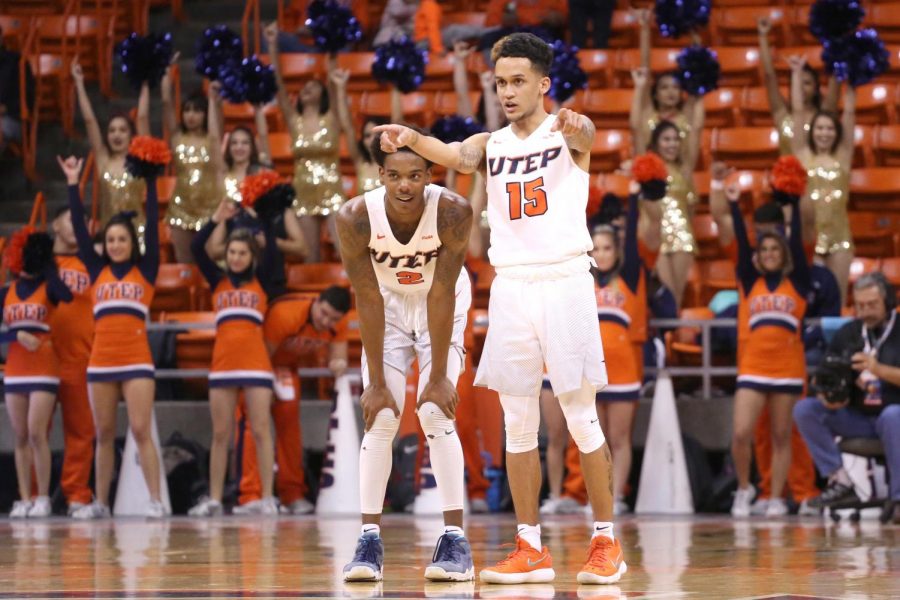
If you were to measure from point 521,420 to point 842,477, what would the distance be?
4.28m

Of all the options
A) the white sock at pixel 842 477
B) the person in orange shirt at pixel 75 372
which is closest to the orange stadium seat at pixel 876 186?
the white sock at pixel 842 477

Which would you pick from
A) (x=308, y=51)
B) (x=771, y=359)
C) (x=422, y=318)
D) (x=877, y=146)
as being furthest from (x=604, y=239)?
(x=308, y=51)

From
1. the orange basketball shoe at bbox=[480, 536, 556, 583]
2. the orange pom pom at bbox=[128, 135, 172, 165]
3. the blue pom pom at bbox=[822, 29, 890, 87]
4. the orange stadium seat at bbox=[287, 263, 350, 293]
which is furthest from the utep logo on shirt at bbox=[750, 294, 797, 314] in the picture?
the orange basketball shoe at bbox=[480, 536, 556, 583]

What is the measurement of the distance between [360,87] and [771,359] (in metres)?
5.81

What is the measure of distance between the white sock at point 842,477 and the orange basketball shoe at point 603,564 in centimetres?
411

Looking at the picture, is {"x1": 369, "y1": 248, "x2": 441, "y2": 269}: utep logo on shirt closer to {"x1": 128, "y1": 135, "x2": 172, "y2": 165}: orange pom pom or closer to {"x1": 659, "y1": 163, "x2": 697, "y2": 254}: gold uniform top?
{"x1": 128, "y1": 135, "x2": 172, "y2": 165}: orange pom pom

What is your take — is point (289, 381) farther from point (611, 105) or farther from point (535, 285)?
point (535, 285)

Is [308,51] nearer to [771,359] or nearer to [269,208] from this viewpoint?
[269,208]

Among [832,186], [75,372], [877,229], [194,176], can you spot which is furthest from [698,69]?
[75,372]

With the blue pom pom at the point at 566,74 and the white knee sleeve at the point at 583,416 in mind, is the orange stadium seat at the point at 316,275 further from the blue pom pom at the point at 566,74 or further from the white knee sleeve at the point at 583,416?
the white knee sleeve at the point at 583,416

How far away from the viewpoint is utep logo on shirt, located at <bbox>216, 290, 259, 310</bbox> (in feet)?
34.4

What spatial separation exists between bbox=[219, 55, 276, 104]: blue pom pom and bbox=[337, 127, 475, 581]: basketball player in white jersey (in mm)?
6520

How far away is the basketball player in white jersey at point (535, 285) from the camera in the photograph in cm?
562

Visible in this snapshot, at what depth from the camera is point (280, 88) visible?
1290cm
